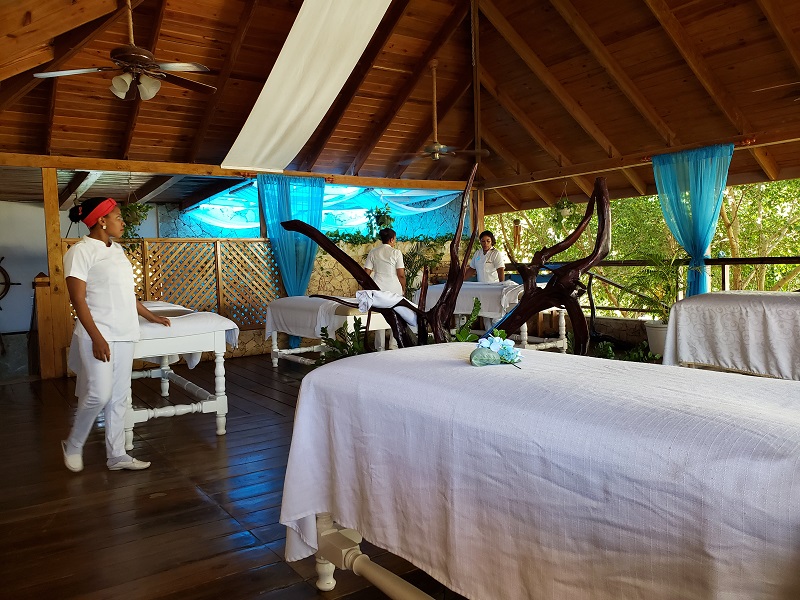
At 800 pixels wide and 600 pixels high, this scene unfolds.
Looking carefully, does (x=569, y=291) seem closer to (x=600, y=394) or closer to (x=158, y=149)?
(x=600, y=394)

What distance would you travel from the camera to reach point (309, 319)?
222 inches

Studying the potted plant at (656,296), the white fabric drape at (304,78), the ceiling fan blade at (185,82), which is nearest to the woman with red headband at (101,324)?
the ceiling fan blade at (185,82)

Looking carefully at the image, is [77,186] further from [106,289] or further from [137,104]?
[106,289]

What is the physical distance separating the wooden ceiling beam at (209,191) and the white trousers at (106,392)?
5966 mm

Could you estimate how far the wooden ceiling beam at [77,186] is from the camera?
315 inches

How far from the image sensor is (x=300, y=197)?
756cm

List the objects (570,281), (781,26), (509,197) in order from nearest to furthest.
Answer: (570,281) < (781,26) < (509,197)

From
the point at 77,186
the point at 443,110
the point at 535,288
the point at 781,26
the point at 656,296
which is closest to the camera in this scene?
the point at 535,288

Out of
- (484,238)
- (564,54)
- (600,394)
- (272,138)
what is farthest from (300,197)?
(600,394)

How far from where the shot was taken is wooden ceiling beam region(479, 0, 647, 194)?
23.6ft

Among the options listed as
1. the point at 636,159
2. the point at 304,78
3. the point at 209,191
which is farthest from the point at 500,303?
the point at 209,191

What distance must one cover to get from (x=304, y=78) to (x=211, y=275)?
230cm

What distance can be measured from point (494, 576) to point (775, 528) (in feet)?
1.71

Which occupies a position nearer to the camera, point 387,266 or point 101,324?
point 101,324
